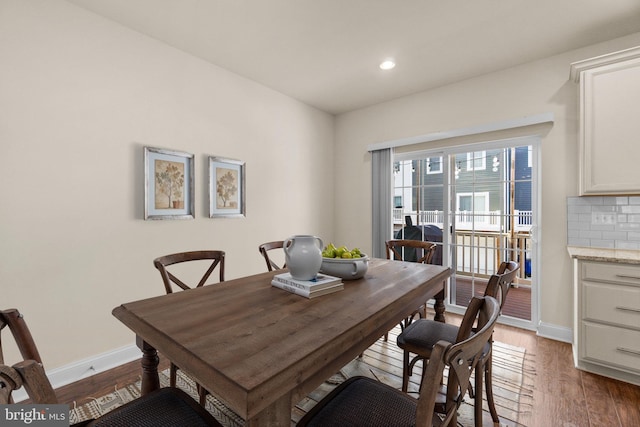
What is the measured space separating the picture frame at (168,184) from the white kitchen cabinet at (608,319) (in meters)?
3.33

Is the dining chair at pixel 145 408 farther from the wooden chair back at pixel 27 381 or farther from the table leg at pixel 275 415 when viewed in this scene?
the table leg at pixel 275 415

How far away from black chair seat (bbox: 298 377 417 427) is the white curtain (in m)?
2.83

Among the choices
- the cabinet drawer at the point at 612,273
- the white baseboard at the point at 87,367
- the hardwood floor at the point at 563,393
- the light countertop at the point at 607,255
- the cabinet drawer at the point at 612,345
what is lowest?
the hardwood floor at the point at 563,393

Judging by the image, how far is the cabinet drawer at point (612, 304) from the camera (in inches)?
80.9

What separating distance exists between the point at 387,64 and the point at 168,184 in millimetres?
2406

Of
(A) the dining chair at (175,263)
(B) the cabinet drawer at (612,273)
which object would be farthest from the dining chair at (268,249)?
(B) the cabinet drawer at (612,273)

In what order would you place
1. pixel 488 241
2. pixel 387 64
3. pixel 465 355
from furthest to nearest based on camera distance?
pixel 488 241
pixel 387 64
pixel 465 355

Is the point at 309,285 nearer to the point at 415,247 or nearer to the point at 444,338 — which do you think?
the point at 444,338

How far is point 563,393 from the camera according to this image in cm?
199

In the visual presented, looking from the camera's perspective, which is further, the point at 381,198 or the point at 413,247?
the point at 381,198

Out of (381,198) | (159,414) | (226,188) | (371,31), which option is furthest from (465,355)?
(381,198)

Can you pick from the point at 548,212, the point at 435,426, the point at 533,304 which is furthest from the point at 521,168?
the point at 435,426

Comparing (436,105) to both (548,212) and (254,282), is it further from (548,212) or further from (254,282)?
(254,282)

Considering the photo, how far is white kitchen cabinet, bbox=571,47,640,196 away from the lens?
2.25m
